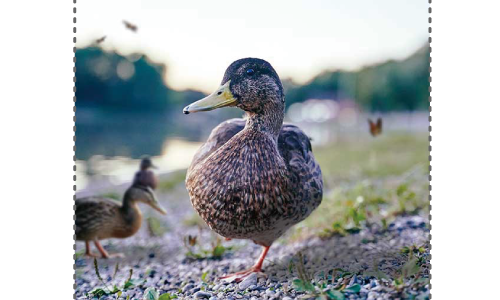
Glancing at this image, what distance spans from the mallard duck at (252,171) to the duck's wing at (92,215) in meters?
0.93

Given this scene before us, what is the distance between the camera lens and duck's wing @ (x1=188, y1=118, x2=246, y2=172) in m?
3.15

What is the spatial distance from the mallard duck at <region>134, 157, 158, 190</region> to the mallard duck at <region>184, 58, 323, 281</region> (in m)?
0.82

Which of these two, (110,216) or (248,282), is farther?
(110,216)

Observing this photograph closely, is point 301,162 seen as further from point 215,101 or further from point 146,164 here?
point 146,164

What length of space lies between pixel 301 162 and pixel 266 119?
15.1 inches

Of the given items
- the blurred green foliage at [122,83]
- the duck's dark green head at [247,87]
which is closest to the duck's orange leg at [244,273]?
the duck's dark green head at [247,87]

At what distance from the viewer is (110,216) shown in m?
3.55

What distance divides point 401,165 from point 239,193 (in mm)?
5719

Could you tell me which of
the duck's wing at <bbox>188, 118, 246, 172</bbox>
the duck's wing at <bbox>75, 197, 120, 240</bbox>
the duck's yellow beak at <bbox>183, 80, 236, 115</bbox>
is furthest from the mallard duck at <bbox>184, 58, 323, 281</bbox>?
the duck's wing at <bbox>75, 197, 120, 240</bbox>

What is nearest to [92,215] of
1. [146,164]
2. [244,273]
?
[146,164]

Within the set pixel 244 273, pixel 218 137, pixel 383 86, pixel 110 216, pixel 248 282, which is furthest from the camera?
pixel 383 86

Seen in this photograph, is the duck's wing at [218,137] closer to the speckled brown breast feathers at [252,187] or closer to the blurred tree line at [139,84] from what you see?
the speckled brown breast feathers at [252,187]

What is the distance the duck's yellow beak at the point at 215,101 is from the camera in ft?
8.58
